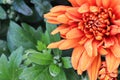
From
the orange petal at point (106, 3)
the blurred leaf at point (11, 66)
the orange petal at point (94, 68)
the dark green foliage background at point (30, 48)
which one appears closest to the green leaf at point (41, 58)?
the dark green foliage background at point (30, 48)

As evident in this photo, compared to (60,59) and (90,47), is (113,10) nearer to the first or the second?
(90,47)

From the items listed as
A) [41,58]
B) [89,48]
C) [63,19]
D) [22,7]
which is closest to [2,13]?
[22,7]

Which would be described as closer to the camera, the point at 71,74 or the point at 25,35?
the point at 71,74

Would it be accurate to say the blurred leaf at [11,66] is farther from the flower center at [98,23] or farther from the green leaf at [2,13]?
the flower center at [98,23]

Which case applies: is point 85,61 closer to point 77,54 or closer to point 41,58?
point 77,54

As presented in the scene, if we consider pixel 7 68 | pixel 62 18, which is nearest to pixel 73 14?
pixel 62 18

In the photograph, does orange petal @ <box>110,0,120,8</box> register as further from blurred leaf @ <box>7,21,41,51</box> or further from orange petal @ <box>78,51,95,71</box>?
blurred leaf @ <box>7,21,41,51</box>
